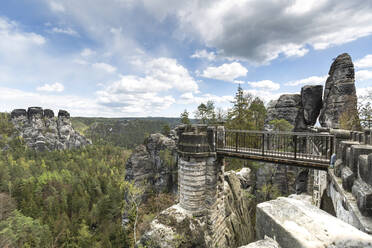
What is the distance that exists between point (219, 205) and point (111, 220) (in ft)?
142

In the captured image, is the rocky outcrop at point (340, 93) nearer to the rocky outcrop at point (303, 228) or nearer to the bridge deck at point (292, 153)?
the bridge deck at point (292, 153)

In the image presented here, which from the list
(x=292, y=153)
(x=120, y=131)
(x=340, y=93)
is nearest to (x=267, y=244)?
(x=292, y=153)

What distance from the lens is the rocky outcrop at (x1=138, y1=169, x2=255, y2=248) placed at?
6.82 meters

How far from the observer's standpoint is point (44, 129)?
347 feet

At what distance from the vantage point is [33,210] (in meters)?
34.8

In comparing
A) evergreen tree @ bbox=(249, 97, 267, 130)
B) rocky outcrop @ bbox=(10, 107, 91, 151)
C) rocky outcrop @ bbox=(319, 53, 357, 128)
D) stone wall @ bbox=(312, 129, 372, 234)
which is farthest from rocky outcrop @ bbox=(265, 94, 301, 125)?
rocky outcrop @ bbox=(10, 107, 91, 151)

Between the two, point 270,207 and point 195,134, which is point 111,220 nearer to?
point 195,134

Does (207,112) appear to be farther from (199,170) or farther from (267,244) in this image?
(267,244)

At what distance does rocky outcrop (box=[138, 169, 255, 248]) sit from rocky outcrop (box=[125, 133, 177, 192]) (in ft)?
73.1

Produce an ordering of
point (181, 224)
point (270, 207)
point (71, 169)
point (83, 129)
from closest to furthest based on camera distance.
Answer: point (270, 207), point (181, 224), point (71, 169), point (83, 129)

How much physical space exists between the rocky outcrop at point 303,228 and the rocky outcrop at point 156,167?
106 ft

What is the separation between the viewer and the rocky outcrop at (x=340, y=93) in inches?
584

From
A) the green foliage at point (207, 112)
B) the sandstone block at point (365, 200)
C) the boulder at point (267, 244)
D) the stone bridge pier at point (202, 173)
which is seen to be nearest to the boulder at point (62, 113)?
the green foliage at point (207, 112)

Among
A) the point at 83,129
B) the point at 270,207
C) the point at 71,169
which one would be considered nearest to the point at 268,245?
the point at 270,207
